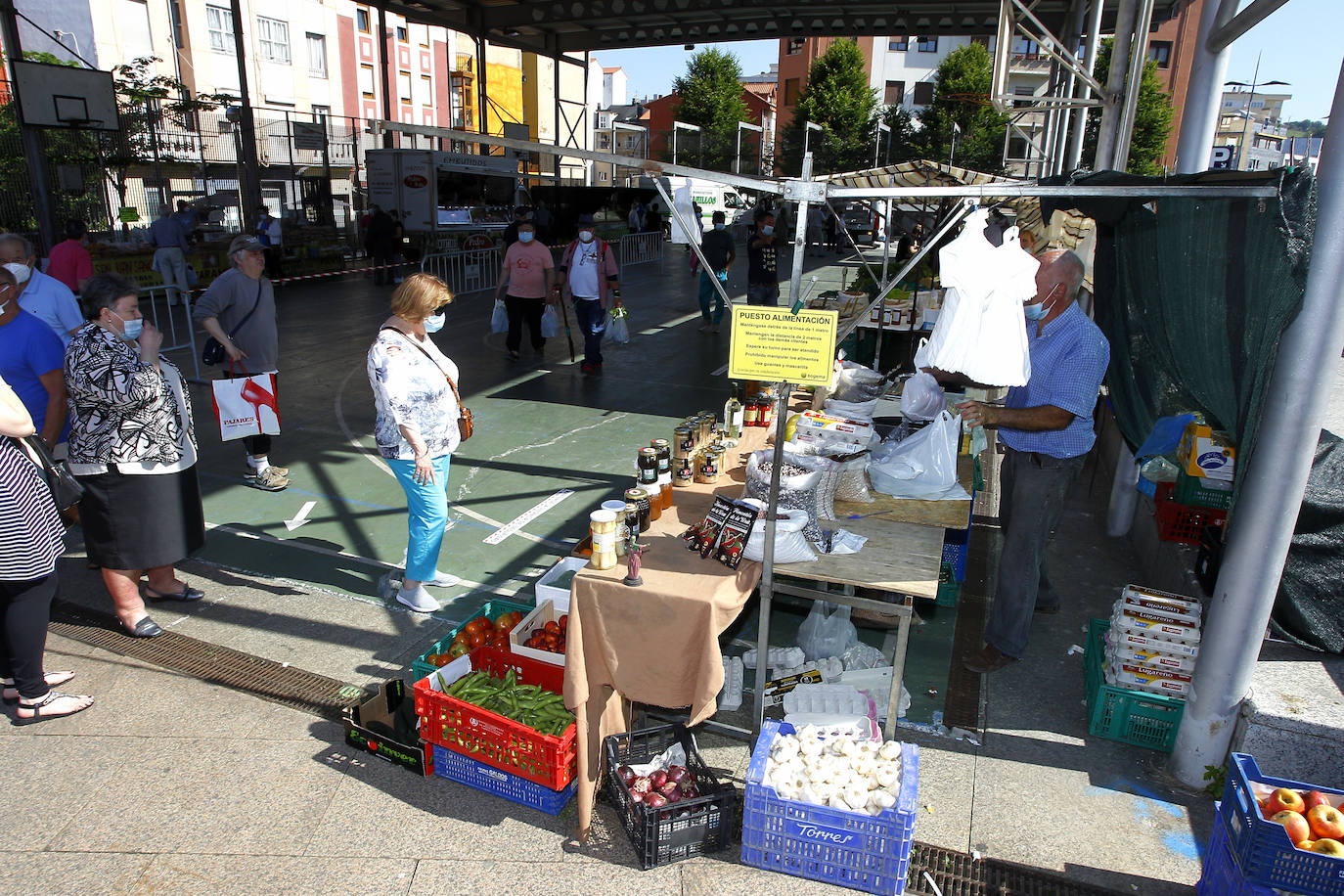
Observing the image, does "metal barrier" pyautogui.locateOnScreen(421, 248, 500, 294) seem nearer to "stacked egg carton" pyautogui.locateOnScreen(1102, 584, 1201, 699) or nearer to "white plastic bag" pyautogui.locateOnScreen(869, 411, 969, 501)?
"white plastic bag" pyautogui.locateOnScreen(869, 411, 969, 501)

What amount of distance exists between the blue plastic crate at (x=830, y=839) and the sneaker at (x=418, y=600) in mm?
2605

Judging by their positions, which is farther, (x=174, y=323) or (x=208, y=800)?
(x=174, y=323)

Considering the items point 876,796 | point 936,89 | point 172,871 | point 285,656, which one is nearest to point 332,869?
point 172,871

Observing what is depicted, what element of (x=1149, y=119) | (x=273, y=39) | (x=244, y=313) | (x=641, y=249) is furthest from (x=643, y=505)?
(x=1149, y=119)

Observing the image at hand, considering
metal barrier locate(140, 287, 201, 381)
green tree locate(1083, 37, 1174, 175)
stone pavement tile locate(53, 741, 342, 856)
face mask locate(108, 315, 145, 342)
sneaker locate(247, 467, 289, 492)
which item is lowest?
stone pavement tile locate(53, 741, 342, 856)

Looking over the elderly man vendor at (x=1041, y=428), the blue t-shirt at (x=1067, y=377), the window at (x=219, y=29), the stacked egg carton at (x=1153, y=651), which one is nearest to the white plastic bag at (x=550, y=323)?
the elderly man vendor at (x=1041, y=428)

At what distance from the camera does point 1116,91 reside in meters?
8.55

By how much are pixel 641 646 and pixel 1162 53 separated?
5972 cm

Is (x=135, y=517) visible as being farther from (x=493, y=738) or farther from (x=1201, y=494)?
(x=1201, y=494)

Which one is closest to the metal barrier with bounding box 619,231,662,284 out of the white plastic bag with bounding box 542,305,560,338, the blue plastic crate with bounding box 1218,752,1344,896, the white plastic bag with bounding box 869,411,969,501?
the white plastic bag with bounding box 542,305,560,338

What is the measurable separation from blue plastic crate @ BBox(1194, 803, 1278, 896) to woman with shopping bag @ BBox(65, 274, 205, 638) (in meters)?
5.19

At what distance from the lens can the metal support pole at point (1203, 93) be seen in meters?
5.43

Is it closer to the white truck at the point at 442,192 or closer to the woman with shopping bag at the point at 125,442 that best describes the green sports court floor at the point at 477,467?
the woman with shopping bag at the point at 125,442

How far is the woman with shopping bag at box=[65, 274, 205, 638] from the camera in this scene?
167 inches
